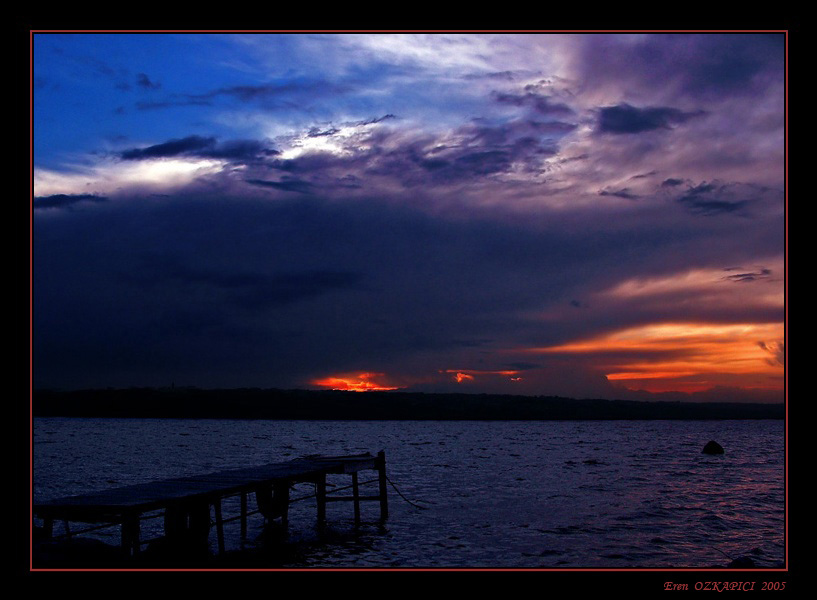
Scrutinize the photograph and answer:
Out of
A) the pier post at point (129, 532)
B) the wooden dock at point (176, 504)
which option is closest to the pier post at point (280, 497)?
the wooden dock at point (176, 504)

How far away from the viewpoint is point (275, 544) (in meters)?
24.0

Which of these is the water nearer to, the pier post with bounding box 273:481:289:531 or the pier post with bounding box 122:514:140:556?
the pier post with bounding box 273:481:289:531

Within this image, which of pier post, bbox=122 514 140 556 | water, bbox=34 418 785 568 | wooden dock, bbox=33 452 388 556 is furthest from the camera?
water, bbox=34 418 785 568

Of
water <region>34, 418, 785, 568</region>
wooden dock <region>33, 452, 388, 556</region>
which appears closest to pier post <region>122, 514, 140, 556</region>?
wooden dock <region>33, 452, 388, 556</region>

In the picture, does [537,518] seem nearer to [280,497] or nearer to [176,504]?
[280,497]

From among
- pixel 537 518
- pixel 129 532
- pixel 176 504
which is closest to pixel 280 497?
pixel 176 504

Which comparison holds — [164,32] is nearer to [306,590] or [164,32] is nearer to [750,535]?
[306,590]

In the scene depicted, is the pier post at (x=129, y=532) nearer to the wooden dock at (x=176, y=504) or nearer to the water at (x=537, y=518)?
the wooden dock at (x=176, y=504)

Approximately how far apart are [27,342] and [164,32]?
17.8 feet

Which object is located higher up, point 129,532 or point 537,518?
point 129,532

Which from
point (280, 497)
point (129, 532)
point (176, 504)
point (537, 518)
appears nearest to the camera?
point (129, 532)

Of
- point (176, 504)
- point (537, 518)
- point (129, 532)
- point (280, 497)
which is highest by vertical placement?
point (176, 504)

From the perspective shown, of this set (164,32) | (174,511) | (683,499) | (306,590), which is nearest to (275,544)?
(174,511)

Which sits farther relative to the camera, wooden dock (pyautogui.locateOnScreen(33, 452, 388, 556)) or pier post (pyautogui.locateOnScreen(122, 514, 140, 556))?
pier post (pyautogui.locateOnScreen(122, 514, 140, 556))
